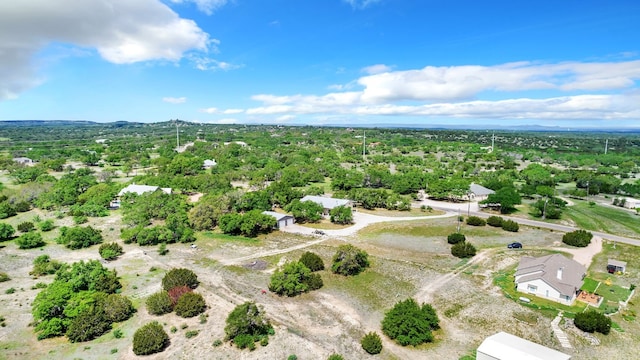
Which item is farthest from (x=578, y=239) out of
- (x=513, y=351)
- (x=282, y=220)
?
(x=282, y=220)

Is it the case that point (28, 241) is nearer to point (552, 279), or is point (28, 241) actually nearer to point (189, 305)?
point (189, 305)

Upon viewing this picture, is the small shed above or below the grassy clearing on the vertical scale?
above

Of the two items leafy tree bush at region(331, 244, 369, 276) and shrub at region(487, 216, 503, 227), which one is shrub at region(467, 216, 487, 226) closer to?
shrub at region(487, 216, 503, 227)

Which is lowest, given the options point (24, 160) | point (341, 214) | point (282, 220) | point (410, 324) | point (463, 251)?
point (463, 251)

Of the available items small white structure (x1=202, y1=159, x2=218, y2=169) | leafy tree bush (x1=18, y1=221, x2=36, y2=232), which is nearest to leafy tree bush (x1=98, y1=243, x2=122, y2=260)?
leafy tree bush (x1=18, y1=221, x2=36, y2=232)

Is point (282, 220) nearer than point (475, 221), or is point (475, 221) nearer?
point (282, 220)

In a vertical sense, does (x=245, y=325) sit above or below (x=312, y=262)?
above

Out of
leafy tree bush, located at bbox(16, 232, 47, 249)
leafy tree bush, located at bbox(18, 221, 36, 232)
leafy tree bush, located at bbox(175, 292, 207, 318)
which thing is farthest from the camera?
leafy tree bush, located at bbox(18, 221, 36, 232)
